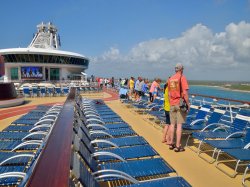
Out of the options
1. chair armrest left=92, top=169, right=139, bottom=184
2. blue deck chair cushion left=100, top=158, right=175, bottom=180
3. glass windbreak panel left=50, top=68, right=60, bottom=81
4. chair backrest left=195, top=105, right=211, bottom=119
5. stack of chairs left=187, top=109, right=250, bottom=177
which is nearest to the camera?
chair armrest left=92, top=169, right=139, bottom=184

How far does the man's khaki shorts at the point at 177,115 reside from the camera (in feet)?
16.7

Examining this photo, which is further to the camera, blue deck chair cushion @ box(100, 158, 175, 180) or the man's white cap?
the man's white cap

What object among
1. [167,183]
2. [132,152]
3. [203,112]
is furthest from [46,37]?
[167,183]

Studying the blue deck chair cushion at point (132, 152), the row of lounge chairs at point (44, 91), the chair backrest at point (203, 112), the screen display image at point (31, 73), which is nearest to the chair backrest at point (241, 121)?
the chair backrest at point (203, 112)

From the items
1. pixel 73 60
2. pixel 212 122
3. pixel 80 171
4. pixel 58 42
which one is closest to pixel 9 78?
pixel 73 60

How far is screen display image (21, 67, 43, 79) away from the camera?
120ft

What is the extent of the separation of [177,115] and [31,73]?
115ft

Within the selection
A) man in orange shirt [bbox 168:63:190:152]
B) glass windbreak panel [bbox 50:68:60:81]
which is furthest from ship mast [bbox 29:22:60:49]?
man in orange shirt [bbox 168:63:190:152]

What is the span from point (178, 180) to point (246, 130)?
3058mm

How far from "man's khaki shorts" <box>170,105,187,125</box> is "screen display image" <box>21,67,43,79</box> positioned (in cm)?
3498

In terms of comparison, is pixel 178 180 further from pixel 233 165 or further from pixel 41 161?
pixel 233 165

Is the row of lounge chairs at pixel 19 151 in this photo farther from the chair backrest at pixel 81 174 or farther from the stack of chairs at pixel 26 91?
the stack of chairs at pixel 26 91

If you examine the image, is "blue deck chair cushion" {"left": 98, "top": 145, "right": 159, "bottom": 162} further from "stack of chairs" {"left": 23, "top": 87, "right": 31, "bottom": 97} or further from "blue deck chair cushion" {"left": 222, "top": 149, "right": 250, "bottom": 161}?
"stack of chairs" {"left": 23, "top": 87, "right": 31, "bottom": 97}

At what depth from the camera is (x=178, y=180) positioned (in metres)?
2.76
